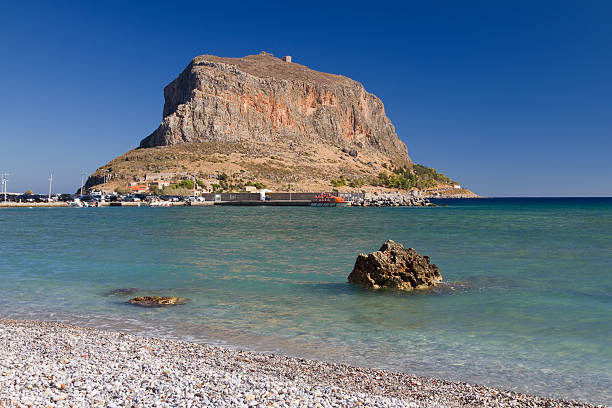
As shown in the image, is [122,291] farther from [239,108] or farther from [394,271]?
[239,108]

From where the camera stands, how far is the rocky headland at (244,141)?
136m

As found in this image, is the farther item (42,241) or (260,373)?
(42,241)

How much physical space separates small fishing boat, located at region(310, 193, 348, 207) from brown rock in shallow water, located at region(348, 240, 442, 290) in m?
97.4

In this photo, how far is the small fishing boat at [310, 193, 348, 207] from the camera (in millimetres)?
114194

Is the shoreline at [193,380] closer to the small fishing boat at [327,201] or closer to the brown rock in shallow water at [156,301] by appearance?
the brown rock in shallow water at [156,301]

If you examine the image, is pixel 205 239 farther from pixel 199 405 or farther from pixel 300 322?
pixel 199 405

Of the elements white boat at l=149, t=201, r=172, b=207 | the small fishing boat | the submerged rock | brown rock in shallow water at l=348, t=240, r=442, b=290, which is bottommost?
the submerged rock

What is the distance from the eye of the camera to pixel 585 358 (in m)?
8.88

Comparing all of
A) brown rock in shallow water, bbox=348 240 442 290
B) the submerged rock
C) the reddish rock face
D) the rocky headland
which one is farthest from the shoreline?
the reddish rock face

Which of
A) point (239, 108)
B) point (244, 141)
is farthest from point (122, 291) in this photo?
point (239, 108)

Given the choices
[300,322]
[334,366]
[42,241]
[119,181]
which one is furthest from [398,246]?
[119,181]

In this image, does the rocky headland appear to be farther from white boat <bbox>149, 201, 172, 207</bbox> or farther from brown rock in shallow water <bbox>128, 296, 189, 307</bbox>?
brown rock in shallow water <bbox>128, 296, 189, 307</bbox>

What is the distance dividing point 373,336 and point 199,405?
5.26 meters

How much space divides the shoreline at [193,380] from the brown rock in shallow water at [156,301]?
3.74 metres
